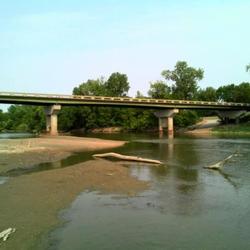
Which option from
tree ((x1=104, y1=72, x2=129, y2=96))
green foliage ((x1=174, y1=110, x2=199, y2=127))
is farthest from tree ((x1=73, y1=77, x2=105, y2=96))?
green foliage ((x1=174, y1=110, x2=199, y2=127))

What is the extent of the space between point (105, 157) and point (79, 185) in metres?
15.8

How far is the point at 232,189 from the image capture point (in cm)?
2222

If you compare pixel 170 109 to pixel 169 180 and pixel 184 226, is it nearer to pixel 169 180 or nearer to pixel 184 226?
pixel 169 180

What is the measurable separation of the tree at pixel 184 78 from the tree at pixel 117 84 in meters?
20.1

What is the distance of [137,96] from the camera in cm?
13688

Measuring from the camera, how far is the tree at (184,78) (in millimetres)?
144875

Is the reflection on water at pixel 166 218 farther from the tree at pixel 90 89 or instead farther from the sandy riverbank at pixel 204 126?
the tree at pixel 90 89

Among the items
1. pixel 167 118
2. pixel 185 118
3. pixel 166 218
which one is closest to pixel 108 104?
pixel 167 118

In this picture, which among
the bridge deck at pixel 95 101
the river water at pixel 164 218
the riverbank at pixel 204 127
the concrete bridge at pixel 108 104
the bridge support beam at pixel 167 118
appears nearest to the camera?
the river water at pixel 164 218

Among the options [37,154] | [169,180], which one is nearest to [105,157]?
[37,154]

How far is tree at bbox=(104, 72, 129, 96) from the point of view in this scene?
159 meters

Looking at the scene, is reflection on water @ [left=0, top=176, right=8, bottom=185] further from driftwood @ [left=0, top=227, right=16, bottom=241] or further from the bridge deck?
the bridge deck

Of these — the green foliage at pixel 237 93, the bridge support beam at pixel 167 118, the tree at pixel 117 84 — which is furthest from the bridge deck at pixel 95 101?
the tree at pixel 117 84

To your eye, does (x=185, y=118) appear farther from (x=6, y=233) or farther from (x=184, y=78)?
(x=6, y=233)
